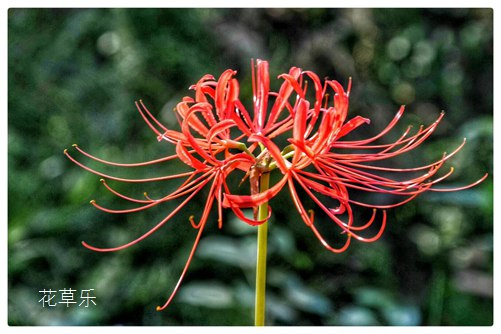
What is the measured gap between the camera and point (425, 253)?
75.9 inches

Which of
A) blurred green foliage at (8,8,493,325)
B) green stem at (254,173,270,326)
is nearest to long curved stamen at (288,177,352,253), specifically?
green stem at (254,173,270,326)

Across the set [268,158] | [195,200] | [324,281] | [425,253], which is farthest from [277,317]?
[268,158]

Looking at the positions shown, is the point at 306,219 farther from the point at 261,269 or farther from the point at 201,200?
the point at 201,200

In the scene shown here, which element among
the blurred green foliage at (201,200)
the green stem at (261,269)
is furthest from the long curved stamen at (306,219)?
the blurred green foliage at (201,200)

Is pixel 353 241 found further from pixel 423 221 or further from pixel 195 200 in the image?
pixel 195 200

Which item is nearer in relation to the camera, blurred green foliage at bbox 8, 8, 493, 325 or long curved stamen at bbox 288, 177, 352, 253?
long curved stamen at bbox 288, 177, 352, 253

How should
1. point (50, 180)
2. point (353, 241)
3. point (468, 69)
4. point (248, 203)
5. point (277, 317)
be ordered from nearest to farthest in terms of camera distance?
point (248, 203) → point (277, 317) → point (353, 241) → point (50, 180) → point (468, 69)

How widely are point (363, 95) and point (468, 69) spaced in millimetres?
385

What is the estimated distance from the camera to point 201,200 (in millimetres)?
1851

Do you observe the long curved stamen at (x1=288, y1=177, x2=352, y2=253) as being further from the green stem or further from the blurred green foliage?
the blurred green foliage

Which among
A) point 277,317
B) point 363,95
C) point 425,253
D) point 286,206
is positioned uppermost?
point 363,95

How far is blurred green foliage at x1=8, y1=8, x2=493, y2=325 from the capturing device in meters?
1.72

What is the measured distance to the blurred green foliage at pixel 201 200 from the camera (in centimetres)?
172

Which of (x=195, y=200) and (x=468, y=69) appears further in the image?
(x=468, y=69)
